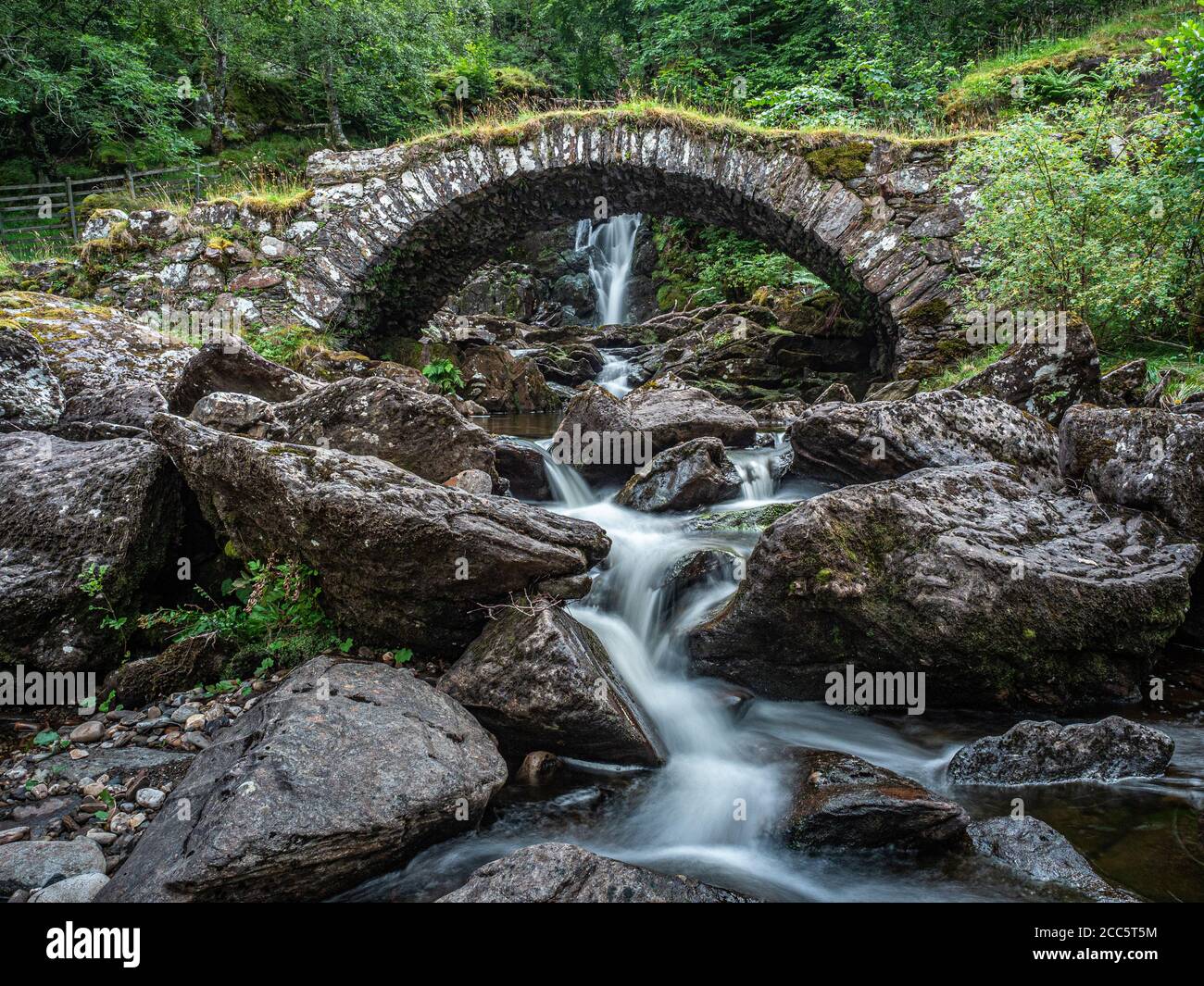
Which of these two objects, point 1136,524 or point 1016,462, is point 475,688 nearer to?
point 1136,524

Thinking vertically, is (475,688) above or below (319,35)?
below

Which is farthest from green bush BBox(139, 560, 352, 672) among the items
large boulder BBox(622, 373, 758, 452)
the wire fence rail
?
the wire fence rail

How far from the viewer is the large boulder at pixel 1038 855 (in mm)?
2512

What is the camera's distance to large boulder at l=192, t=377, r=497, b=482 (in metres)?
5.79

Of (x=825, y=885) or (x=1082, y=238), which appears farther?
(x=1082, y=238)

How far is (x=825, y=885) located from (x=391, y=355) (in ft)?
38.8

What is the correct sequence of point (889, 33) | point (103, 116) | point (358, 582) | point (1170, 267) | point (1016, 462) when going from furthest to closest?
point (103, 116), point (889, 33), point (1170, 267), point (1016, 462), point (358, 582)

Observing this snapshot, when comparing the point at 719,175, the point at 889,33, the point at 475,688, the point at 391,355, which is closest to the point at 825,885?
the point at 475,688

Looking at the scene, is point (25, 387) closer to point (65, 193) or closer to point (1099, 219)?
point (1099, 219)

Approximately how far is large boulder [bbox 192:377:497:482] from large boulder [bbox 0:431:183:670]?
4.22ft

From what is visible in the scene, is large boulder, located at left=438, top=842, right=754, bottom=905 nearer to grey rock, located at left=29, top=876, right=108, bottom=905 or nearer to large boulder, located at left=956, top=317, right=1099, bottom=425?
grey rock, located at left=29, top=876, right=108, bottom=905

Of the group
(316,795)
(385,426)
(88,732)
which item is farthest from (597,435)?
(316,795)
